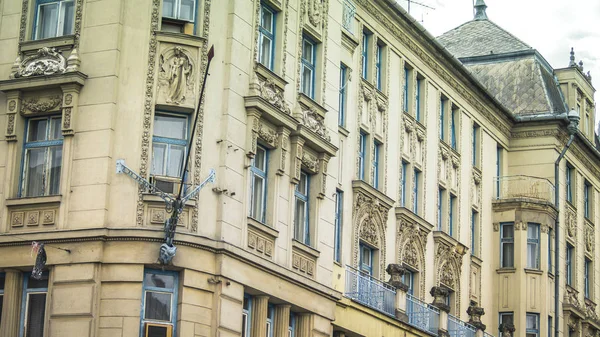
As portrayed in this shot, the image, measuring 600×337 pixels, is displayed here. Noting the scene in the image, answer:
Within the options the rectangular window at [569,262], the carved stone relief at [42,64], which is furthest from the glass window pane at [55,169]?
the rectangular window at [569,262]

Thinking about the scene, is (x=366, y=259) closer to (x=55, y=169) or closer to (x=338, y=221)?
(x=338, y=221)

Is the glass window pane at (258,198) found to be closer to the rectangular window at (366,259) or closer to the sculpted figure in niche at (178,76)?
the sculpted figure in niche at (178,76)

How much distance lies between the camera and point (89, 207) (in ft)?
106

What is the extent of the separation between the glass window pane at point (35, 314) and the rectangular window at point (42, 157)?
2.45 meters

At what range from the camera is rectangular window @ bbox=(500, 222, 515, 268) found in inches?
2238

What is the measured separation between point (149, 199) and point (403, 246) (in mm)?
16347

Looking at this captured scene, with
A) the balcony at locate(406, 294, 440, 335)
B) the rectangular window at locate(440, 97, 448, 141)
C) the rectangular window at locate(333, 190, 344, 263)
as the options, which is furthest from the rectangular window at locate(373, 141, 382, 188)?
the rectangular window at locate(440, 97, 448, 141)

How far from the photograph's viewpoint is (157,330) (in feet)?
105

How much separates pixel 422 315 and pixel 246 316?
1248 cm

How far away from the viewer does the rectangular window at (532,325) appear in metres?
56.4

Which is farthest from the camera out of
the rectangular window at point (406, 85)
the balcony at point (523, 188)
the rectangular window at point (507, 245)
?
the balcony at point (523, 188)

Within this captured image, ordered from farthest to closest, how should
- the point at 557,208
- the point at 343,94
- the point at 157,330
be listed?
the point at 557,208
the point at 343,94
the point at 157,330

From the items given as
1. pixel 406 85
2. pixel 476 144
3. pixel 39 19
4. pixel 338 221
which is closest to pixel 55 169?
pixel 39 19

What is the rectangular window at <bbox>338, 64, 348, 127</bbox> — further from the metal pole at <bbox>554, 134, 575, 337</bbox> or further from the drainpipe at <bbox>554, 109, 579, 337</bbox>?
the metal pole at <bbox>554, 134, 575, 337</bbox>
